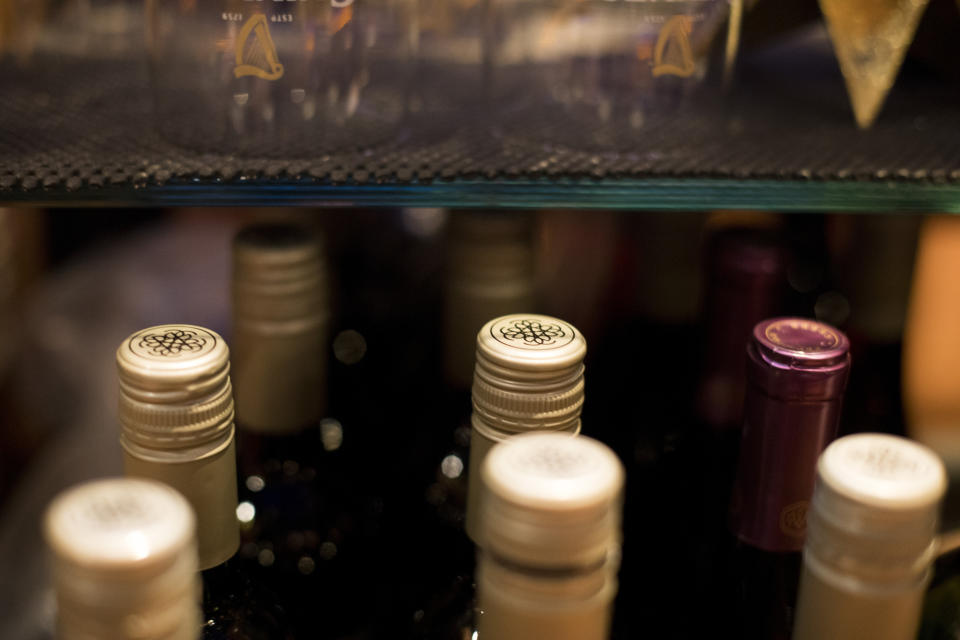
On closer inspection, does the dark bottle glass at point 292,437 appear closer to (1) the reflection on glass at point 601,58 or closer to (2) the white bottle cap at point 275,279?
(2) the white bottle cap at point 275,279

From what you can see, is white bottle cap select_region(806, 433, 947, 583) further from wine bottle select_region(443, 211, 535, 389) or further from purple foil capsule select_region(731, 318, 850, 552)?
wine bottle select_region(443, 211, 535, 389)

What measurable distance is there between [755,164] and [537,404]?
8.8 inches

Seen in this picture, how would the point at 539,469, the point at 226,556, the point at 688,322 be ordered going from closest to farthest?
the point at 539,469 < the point at 226,556 < the point at 688,322

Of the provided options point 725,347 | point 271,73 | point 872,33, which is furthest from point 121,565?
point 872,33

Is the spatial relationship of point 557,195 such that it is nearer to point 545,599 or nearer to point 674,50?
point 674,50

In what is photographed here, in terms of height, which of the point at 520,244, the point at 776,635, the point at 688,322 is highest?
the point at 520,244

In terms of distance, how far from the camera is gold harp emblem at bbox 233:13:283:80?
0.58 metres

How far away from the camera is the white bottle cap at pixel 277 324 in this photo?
0.61 m

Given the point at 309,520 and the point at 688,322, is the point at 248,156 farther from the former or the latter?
the point at 688,322

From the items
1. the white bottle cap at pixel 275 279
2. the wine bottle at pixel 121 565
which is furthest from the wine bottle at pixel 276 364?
the wine bottle at pixel 121 565

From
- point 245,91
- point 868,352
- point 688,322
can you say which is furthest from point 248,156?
point 868,352

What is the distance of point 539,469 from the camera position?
40cm

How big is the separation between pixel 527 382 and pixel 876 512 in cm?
17

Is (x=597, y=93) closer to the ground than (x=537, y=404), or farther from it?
farther from it
